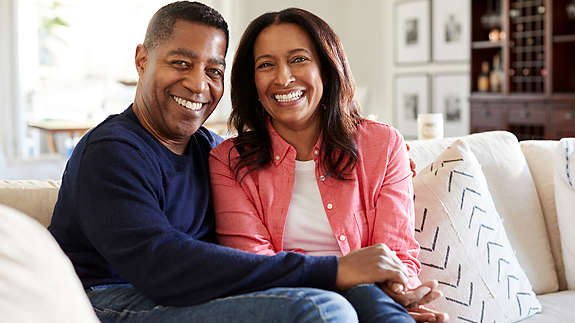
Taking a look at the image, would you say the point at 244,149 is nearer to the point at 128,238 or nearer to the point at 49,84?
the point at 128,238

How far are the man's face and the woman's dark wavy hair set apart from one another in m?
0.17

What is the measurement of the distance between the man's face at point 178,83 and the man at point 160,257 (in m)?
0.02

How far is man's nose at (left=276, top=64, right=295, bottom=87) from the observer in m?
1.73

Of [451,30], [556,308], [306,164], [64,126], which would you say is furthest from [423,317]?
[451,30]

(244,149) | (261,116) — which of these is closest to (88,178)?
(244,149)

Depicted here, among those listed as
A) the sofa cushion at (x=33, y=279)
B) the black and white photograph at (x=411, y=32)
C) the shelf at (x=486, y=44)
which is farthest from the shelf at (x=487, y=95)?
the sofa cushion at (x=33, y=279)

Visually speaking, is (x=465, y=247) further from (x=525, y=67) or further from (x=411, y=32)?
(x=411, y=32)

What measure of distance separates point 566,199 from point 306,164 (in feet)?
3.00

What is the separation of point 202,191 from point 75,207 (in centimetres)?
33

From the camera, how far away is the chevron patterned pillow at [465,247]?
1.77 meters

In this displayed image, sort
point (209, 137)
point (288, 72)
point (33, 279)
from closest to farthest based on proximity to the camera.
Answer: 1. point (33, 279)
2. point (288, 72)
3. point (209, 137)

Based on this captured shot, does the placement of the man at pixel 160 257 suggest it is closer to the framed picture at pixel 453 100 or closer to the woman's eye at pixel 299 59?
the woman's eye at pixel 299 59

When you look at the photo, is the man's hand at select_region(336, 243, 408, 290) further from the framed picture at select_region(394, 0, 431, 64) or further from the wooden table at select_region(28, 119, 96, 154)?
the framed picture at select_region(394, 0, 431, 64)

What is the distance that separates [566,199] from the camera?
83.5 inches
